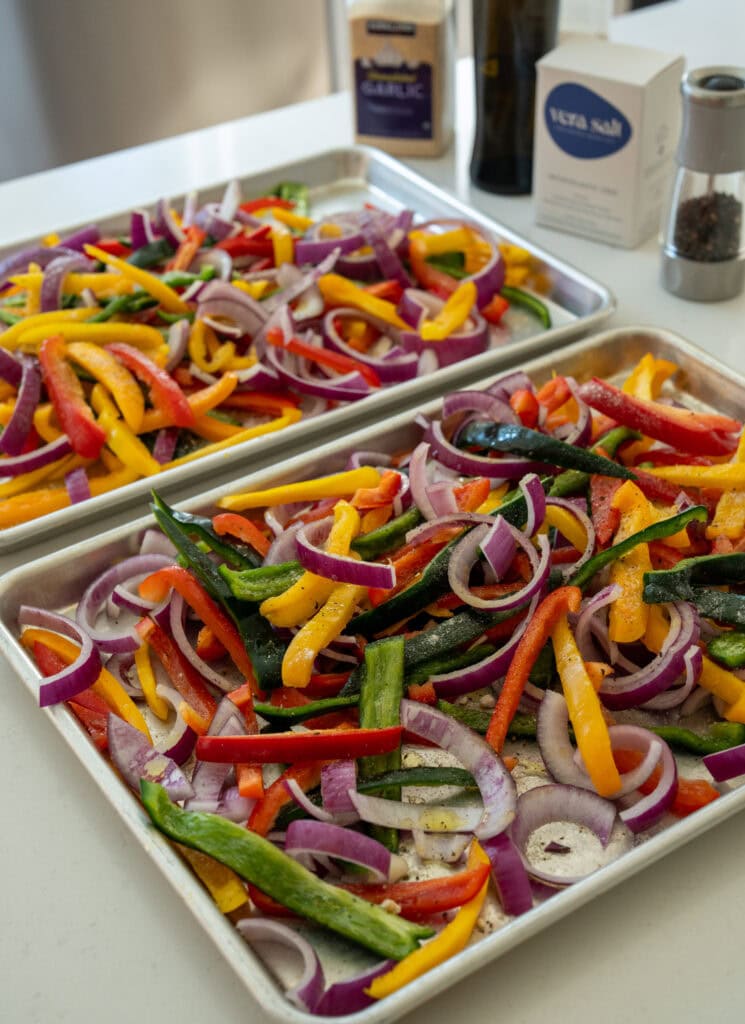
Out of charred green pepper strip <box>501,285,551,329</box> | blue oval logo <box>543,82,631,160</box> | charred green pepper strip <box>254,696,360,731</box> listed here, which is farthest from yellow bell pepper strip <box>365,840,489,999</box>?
blue oval logo <box>543,82,631,160</box>

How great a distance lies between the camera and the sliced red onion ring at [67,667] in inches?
46.1

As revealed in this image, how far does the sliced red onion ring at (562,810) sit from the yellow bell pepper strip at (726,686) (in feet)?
0.54

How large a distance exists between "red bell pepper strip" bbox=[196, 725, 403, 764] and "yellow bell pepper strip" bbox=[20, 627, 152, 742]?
0.12 m

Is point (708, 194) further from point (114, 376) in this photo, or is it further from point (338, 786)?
point (338, 786)

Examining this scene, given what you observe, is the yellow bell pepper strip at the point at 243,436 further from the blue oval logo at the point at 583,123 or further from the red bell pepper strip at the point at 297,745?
the blue oval logo at the point at 583,123

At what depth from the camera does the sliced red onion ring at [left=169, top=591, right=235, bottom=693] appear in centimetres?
123

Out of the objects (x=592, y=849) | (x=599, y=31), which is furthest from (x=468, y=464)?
(x=599, y=31)

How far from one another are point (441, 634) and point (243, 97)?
123 inches

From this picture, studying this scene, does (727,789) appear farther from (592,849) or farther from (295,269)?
(295,269)

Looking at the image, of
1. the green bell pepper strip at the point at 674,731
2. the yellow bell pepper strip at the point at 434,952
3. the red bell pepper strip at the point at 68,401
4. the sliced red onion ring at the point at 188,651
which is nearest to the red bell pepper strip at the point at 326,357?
the red bell pepper strip at the point at 68,401

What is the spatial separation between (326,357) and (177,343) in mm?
216

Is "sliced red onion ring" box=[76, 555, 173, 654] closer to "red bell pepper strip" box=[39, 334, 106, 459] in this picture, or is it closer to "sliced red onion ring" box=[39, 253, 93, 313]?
"red bell pepper strip" box=[39, 334, 106, 459]

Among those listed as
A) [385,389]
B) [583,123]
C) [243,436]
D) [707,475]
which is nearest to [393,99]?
[583,123]

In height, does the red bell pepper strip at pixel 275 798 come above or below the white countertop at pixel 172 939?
above
